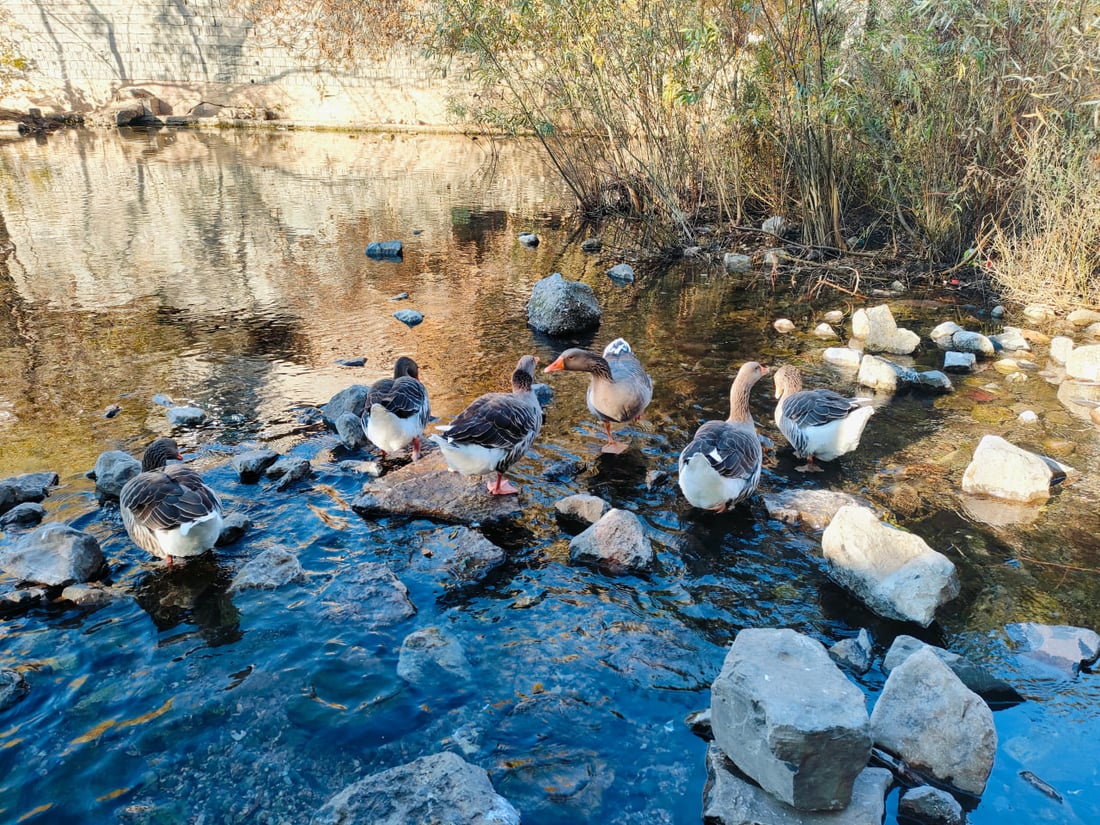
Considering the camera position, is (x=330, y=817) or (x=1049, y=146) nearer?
(x=330, y=817)

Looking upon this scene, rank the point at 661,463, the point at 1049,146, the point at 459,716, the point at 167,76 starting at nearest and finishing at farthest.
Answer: the point at 459,716, the point at 661,463, the point at 1049,146, the point at 167,76

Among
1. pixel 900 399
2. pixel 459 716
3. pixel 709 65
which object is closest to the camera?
pixel 459 716

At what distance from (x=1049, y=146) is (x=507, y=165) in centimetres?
2105

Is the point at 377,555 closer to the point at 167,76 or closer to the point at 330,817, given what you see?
the point at 330,817

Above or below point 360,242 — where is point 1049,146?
above

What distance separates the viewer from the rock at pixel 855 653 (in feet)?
14.3

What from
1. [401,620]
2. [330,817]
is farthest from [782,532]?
[330,817]

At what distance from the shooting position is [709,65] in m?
14.0

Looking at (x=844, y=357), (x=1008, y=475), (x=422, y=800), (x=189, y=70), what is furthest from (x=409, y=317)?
(x=189, y=70)

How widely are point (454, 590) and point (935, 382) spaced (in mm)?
6156

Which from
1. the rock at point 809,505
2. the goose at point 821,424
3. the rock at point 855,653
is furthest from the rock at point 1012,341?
the rock at point 855,653

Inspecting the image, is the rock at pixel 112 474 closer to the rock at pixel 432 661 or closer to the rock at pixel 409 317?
the rock at pixel 432 661

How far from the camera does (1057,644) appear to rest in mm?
4500

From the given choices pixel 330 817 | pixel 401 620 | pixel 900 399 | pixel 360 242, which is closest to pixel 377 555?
pixel 401 620
